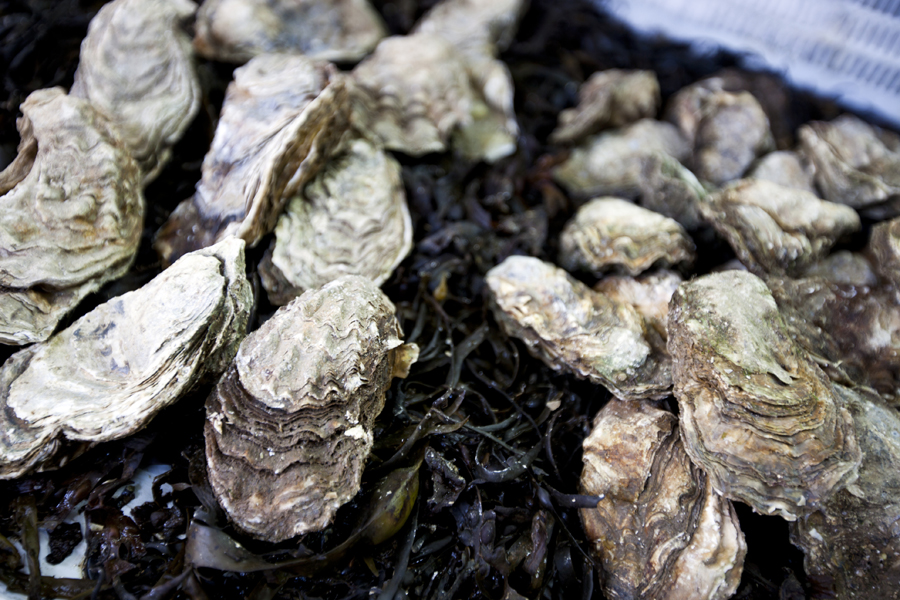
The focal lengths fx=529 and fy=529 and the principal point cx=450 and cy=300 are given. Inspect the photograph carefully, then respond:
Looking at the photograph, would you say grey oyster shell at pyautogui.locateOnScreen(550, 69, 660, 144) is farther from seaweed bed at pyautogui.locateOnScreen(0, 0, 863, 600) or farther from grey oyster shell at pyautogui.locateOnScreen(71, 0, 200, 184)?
grey oyster shell at pyautogui.locateOnScreen(71, 0, 200, 184)

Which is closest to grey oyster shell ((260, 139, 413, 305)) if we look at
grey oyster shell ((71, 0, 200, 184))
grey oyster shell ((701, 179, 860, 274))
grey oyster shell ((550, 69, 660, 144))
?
grey oyster shell ((71, 0, 200, 184))

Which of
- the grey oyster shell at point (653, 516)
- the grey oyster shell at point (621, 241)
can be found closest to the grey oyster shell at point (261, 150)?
the grey oyster shell at point (621, 241)

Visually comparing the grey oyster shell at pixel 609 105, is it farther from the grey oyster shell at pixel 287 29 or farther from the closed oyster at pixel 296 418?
the closed oyster at pixel 296 418

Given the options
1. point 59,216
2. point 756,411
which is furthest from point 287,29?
point 756,411

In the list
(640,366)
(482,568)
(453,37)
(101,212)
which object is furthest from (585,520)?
(453,37)

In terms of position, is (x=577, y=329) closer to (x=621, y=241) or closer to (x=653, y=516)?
(x=621, y=241)
